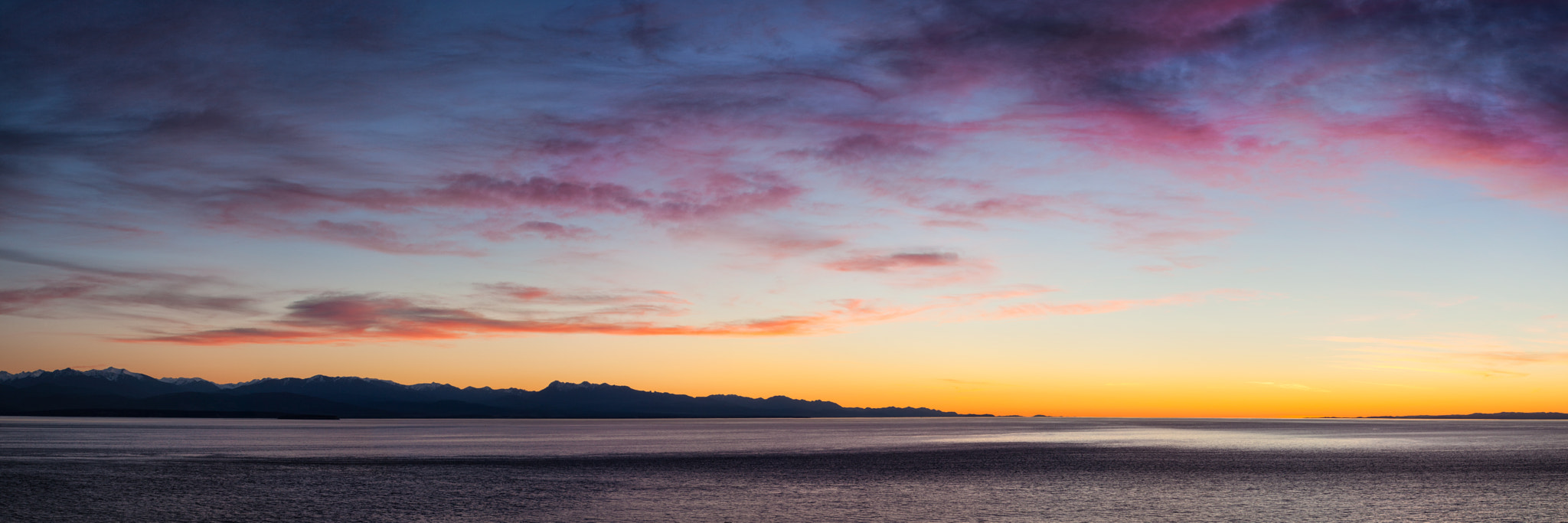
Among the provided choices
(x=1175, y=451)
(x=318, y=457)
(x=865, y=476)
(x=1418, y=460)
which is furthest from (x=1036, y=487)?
(x=318, y=457)

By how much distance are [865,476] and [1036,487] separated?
10958mm

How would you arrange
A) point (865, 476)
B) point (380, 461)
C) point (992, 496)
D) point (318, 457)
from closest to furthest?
point (992, 496)
point (865, 476)
point (380, 461)
point (318, 457)

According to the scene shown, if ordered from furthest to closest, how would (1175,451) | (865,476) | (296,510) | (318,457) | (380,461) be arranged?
(1175,451) → (318,457) → (380,461) → (865,476) → (296,510)

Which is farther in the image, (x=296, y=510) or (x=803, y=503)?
(x=803, y=503)

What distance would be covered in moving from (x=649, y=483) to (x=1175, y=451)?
58.6 m

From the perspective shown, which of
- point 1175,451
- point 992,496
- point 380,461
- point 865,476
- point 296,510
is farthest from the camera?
point 1175,451

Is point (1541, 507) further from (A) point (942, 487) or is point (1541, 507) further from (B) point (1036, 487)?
(A) point (942, 487)

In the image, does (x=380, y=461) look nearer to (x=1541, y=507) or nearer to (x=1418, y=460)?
(x=1541, y=507)

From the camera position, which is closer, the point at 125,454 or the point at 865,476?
the point at 865,476

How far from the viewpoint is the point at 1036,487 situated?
156ft

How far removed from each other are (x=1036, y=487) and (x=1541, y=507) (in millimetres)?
19728

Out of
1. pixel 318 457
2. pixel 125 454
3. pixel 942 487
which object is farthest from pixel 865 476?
pixel 125 454

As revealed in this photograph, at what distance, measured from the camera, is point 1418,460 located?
236 ft

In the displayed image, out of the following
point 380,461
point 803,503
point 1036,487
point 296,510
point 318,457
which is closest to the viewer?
point 296,510
